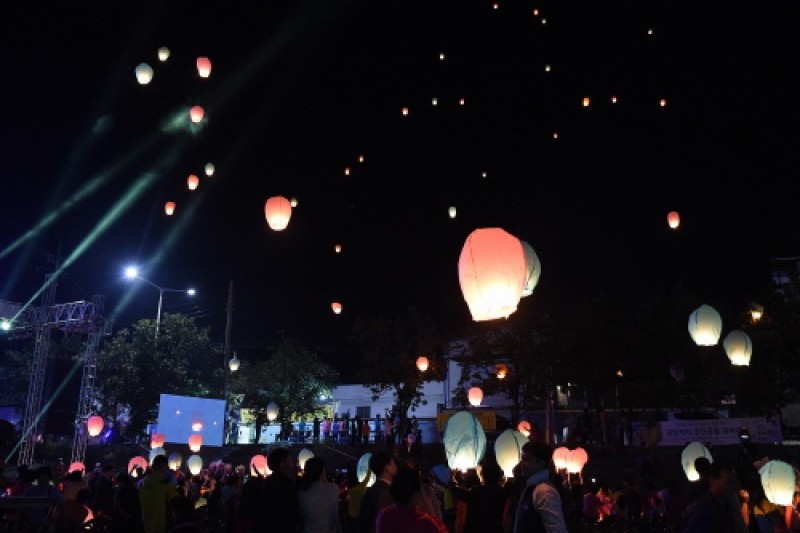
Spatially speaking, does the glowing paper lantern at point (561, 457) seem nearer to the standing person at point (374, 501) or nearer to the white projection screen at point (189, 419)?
the standing person at point (374, 501)

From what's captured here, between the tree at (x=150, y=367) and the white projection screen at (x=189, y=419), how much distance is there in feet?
20.0

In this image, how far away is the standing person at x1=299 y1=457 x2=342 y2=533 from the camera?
4.84m

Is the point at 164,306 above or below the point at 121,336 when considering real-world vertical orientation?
above

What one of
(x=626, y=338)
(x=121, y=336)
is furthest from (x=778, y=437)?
(x=121, y=336)

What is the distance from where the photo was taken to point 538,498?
376cm

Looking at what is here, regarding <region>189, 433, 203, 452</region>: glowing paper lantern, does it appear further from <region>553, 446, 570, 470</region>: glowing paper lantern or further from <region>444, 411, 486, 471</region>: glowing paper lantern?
<region>444, 411, 486, 471</region>: glowing paper lantern

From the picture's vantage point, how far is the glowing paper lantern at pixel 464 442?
9.75 meters

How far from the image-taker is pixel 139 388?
26.5m

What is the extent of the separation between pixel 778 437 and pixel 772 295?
4.53 meters

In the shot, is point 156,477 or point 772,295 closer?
point 156,477

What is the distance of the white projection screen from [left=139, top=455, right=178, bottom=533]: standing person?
44.7ft

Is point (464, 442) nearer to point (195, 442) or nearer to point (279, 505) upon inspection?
point (279, 505)

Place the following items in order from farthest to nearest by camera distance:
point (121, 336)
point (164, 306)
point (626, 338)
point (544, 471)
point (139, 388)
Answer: point (164, 306) < point (121, 336) < point (139, 388) < point (626, 338) < point (544, 471)

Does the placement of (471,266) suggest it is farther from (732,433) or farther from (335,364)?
(335,364)
